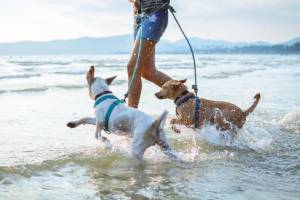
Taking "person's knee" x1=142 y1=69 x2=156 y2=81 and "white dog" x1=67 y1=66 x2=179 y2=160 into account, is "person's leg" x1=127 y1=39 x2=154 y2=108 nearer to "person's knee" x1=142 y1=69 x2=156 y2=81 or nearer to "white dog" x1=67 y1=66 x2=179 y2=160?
"person's knee" x1=142 y1=69 x2=156 y2=81

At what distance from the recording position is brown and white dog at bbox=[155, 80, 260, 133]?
584 cm

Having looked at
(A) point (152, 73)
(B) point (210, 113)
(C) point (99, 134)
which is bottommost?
(C) point (99, 134)

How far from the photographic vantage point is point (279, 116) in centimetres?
805

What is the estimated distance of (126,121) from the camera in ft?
15.5

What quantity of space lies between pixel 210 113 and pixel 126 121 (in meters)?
1.54

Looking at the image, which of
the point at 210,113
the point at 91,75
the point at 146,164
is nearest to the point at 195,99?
the point at 210,113

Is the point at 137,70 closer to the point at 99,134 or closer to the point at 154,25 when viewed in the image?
the point at 154,25

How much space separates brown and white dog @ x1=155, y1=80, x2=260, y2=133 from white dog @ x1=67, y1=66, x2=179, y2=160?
1.12 metres

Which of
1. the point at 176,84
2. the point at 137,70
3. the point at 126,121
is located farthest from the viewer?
the point at 137,70

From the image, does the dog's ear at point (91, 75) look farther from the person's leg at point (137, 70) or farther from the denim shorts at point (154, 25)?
the denim shorts at point (154, 25)

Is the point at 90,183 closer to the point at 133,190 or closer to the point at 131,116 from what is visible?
the point at 133,190

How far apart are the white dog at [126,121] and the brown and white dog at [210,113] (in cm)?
112

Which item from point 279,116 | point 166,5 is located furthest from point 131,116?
point 279,116

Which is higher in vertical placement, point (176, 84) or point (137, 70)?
point (137, 70)
